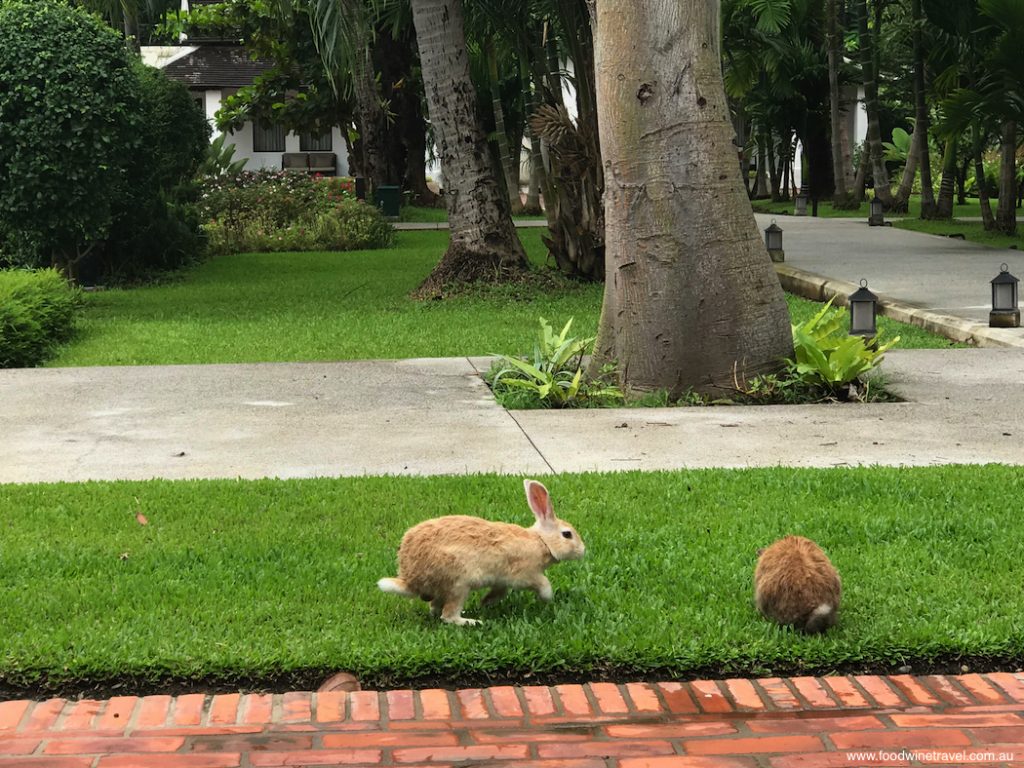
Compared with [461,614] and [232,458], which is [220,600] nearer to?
[461,614]

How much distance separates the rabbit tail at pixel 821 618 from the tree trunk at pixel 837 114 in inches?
1115

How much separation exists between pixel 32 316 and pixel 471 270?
621cm

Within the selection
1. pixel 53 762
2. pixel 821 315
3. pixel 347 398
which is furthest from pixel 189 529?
pixel 821 315

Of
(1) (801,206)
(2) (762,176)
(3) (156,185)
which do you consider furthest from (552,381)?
(2) (762,176)

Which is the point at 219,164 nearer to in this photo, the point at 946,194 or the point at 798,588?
the point at 946,194

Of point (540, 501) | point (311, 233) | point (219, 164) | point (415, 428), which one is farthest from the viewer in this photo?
point (219, 164)

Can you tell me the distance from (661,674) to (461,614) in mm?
822

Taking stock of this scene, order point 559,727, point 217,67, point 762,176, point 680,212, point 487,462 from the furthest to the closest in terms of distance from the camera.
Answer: point 217,67 → point 762,176 → point 680,212 → point 487,462 → point 559,727

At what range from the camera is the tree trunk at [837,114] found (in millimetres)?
32344

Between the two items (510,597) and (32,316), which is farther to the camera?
(32,316)

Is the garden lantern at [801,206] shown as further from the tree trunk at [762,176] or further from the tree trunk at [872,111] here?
the tree trunk at [762,176]

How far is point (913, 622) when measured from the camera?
4887mm

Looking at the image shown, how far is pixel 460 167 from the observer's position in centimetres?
1688

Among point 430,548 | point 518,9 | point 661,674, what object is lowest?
point 661,674
